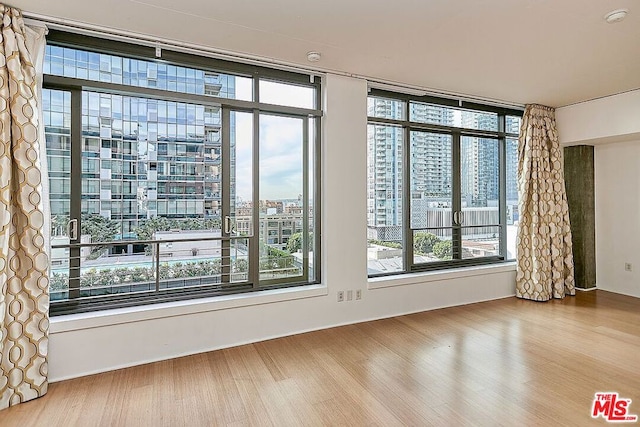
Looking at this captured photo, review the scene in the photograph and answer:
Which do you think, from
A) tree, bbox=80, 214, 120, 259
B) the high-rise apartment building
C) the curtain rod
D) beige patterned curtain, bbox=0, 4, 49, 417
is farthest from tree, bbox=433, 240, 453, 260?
beige patterned curtain, bbox=0, 4, 49, 417

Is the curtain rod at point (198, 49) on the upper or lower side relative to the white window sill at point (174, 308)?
upper

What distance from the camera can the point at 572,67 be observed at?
11.4ft

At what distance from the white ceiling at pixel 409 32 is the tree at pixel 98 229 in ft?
5.15

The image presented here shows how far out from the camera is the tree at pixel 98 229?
2891mm

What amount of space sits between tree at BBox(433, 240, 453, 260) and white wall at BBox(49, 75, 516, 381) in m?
0.31

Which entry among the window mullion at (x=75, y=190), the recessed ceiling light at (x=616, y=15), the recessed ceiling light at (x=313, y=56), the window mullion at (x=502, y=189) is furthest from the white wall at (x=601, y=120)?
the window mullion at (x=75, y=190)

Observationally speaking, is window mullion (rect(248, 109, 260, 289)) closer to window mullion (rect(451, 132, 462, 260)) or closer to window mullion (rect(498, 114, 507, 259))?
window mullion (rect(451, 132, 462, 260))

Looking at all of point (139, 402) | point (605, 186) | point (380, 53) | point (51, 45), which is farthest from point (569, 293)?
point (51, 45)

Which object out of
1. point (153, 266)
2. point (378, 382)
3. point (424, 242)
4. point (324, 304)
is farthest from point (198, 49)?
point (424, 242)

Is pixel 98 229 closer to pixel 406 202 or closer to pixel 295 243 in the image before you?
pixel 295 243

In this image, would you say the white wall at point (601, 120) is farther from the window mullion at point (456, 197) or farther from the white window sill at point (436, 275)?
the white window sill at point (436, 275)

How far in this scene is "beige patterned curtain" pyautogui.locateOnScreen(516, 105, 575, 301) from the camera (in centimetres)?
470

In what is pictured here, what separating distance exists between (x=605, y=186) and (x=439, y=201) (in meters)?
2.75

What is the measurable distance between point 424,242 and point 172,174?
3179mm
